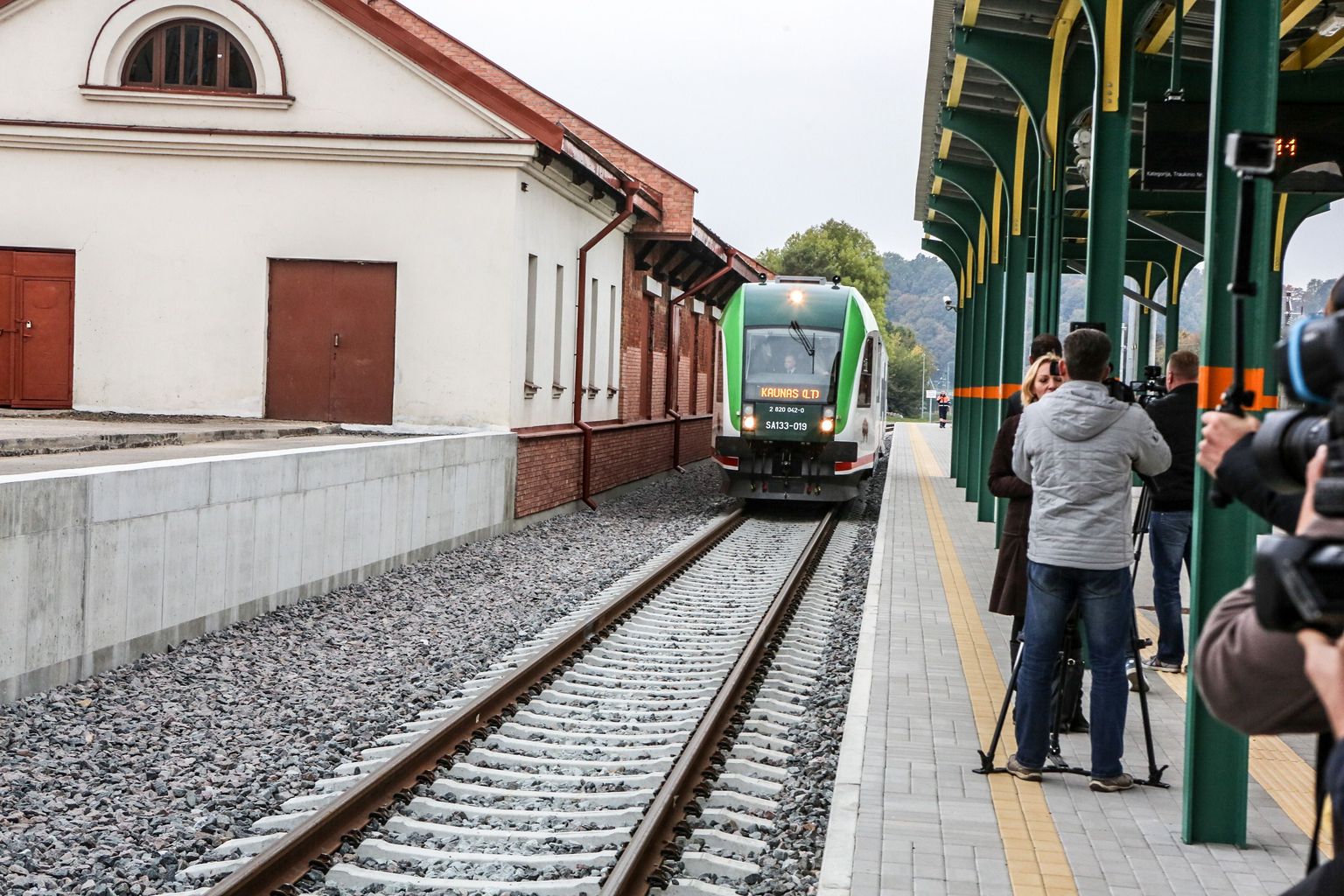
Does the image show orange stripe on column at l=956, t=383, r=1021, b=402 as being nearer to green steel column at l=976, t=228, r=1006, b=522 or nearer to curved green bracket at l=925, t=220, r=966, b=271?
green steel column at l=976, t=228, r=1006, b=522

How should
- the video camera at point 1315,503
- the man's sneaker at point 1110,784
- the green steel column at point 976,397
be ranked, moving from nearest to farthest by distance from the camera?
1. the video camera at point 1315,503
2. the man's sneaker at point 1110,784
3. the green steel column at point 976,397

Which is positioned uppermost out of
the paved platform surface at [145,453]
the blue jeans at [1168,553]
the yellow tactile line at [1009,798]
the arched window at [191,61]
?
the arched window at [191,61]

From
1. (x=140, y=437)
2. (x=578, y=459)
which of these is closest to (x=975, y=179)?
(x=578, y=459)

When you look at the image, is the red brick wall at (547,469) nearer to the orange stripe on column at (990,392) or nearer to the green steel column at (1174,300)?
the orange stripe on column at (990,392)

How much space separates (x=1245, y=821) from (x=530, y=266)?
45.5ft

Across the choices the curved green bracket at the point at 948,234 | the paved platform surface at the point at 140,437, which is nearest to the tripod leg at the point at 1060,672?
the paved platform surface at the point at 140,437

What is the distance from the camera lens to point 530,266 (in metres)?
18.3

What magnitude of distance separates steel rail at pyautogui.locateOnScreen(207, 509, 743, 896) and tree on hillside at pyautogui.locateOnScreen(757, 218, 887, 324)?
98148mm

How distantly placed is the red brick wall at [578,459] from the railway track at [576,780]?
6.32 m

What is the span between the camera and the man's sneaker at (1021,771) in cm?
637

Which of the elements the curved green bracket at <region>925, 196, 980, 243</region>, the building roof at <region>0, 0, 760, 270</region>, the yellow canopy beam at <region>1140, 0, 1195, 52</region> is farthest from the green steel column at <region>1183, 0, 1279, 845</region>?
the curved green bracket at <region>925, 196, 980, 243</region>

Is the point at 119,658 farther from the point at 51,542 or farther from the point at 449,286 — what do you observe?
the point at 449,286

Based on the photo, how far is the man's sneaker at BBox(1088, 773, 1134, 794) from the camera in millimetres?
6199

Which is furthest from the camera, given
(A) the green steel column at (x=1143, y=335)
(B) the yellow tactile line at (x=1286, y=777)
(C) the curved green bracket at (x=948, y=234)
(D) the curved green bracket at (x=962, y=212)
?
(A) the green steel column at (x=1143, y=335)
